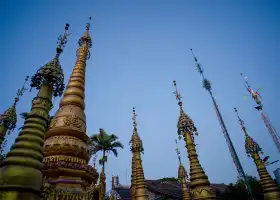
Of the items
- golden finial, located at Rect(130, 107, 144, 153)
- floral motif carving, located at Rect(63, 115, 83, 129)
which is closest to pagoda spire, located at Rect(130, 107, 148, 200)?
golden finial, located at Rect(130, 107, 144, 153)

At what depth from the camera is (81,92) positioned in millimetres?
17297

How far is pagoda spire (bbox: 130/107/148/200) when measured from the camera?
56.4 feet

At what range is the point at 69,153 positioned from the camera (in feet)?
42.1

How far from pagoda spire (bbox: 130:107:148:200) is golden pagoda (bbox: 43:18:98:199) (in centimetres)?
512

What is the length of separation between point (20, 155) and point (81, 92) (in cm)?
1165

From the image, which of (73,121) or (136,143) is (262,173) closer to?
(136,143)

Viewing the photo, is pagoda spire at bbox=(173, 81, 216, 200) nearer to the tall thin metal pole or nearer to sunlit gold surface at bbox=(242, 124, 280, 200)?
sunlit gold surface at bbox=(242, 124, 280, 200)

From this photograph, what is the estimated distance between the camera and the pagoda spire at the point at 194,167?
32.0 feet

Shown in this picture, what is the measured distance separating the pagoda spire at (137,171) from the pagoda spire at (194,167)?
7851mm

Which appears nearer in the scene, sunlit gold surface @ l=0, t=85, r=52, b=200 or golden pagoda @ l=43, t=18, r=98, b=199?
sunlit gold surface @ l=0, t=85, r=52, b=200

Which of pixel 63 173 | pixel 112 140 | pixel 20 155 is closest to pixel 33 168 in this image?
pixel 20 155

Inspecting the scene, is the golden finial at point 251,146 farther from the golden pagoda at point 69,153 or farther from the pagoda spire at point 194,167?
the golden pagoda at point 69,153

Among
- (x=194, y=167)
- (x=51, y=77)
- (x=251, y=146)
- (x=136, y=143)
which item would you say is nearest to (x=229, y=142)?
(x=251, y=146)

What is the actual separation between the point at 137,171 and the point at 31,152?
13.7 metres
